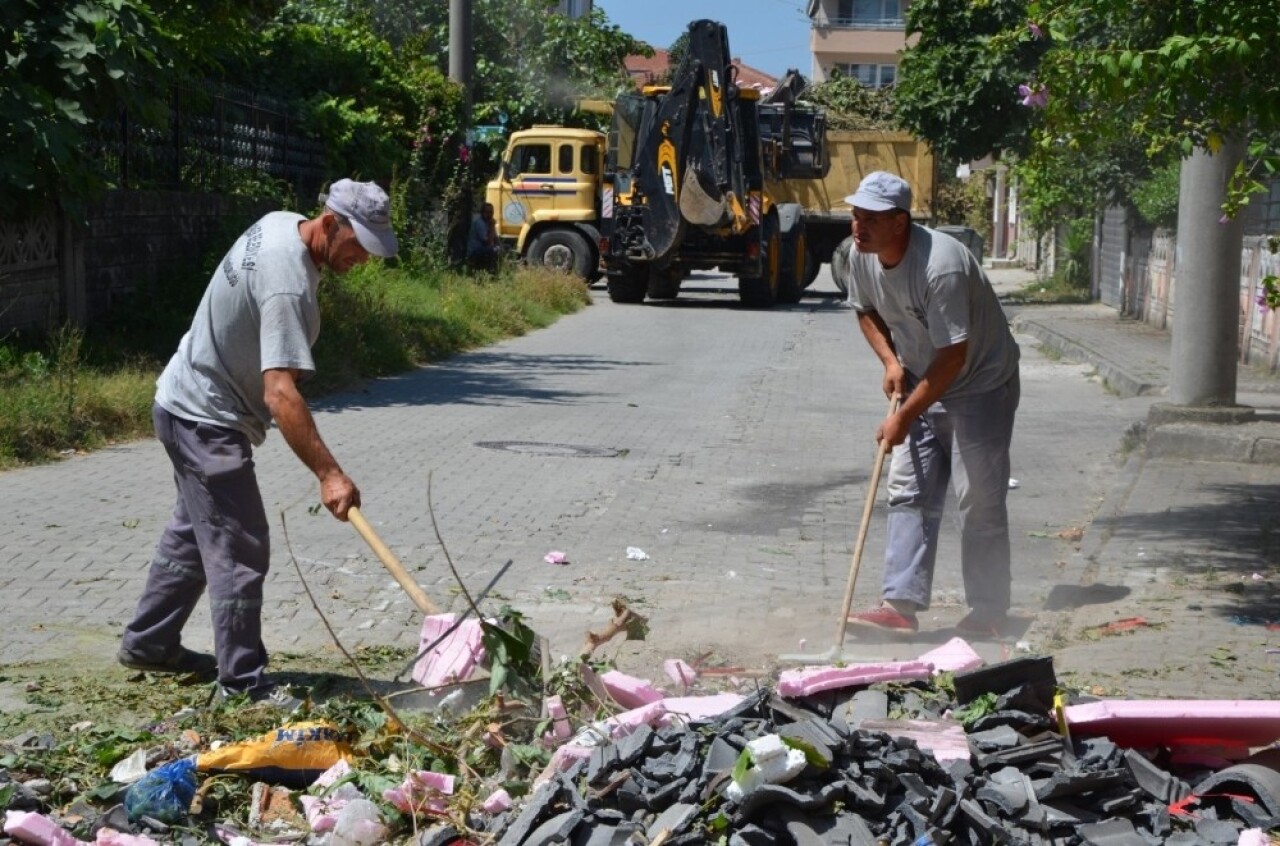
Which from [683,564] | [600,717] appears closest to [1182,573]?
[683,564]

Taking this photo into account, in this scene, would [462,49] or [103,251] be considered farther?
[462,49]

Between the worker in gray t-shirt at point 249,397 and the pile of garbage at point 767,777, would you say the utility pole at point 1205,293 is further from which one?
the worker in gray t-shirt at point 249,397

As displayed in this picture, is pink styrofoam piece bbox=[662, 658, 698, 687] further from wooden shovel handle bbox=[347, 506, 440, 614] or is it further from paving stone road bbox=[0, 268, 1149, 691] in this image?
wooden shovel handle bbox=[347, 506, 440, 614]

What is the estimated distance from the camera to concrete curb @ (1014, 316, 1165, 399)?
15.1m

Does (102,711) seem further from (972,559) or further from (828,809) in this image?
(972,559)

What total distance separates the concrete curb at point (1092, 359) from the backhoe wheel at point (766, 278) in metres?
4.21

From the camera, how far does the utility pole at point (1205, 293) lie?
11273 millimetres

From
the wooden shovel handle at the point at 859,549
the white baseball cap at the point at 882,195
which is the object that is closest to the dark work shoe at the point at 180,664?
the wooden shovel handle at the point at 859,549

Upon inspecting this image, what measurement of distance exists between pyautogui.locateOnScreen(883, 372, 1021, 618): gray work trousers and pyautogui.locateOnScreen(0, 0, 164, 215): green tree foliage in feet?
25.6

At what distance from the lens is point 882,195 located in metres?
6.15

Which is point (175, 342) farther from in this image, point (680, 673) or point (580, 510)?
point (680, 673)

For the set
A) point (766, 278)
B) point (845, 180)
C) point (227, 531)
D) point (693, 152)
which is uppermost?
point (693, 152)

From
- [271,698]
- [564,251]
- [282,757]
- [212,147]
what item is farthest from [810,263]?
[282,757]

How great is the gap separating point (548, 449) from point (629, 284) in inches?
624
